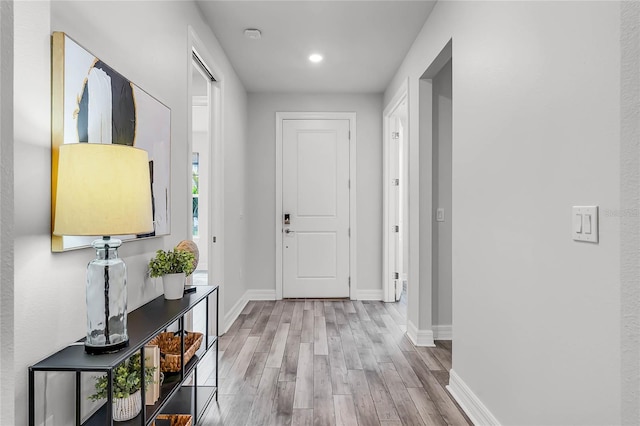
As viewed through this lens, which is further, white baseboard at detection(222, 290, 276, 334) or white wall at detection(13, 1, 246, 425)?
white baseboard at detection(222, 290, 276, 334)

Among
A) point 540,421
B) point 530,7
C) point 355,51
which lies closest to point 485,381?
point 540,421

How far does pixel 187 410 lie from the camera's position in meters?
1.98

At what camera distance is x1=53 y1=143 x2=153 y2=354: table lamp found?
1.12 metres

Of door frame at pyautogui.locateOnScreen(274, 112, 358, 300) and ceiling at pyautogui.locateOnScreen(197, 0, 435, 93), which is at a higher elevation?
ceiling at pyautogui.locateOnScreen(197, 0, 435, 93)

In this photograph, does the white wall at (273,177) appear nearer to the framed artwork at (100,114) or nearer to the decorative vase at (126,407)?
the framed artwork at (100,114)

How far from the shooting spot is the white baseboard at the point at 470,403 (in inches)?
76.6

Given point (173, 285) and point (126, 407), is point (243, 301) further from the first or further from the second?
point (126, 407)

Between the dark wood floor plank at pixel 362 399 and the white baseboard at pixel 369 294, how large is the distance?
2233 millimetres

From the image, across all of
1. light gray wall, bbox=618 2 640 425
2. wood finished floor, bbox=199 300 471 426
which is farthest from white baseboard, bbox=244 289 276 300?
light gray wall, bbox=618 2 640 425

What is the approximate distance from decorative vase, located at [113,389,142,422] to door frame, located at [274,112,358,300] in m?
3.52

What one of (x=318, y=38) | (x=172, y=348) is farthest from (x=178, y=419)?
(x=318, y=38)

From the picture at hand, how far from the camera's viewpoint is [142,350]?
4.40ft

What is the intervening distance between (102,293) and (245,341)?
7.44 feet

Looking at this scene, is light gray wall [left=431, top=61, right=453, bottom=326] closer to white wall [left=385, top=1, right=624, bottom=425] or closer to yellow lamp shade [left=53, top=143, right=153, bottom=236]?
white wall [left=385, top=1, right=624, bottom=425]
